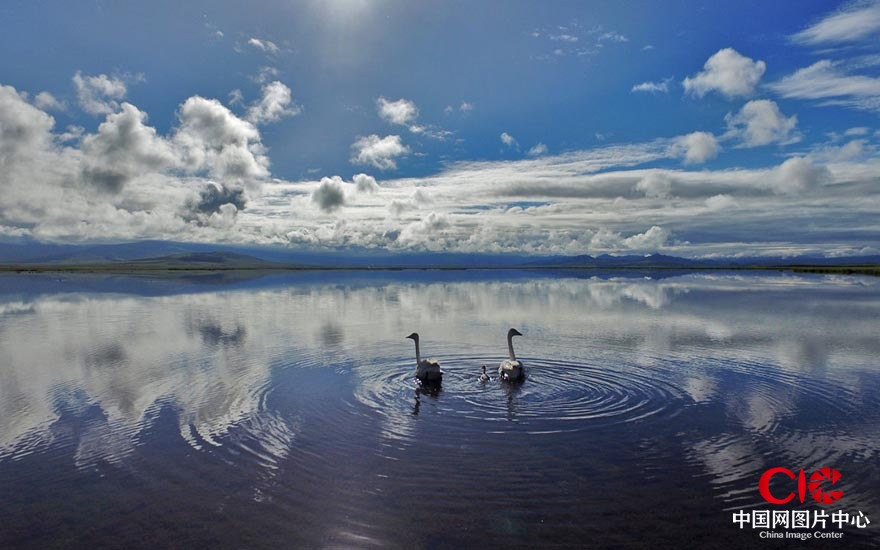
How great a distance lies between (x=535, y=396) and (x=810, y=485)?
807 centimetres

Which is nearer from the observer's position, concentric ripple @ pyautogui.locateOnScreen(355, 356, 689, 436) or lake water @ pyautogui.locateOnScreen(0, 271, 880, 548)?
lake water @ pyautogui.locateOnScreen(0, 271, 880, 548)

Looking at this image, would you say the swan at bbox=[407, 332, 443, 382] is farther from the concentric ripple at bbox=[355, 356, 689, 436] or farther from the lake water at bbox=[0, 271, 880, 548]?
the lake water at bbox=[0, 271, 880, 548]

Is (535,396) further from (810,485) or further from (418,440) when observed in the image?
(810,485)

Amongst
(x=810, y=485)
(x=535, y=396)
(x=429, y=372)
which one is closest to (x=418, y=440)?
(x=535, y=396)

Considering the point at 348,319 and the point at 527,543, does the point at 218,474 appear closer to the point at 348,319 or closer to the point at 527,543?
the point at 527,543

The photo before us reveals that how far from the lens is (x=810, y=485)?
1070 centimetres

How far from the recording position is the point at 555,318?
39750mm

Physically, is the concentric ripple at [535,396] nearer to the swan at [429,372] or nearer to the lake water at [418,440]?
the lake water at [418,440]

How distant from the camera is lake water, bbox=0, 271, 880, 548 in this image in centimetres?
932

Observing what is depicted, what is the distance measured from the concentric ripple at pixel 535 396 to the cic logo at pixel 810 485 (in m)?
4.04

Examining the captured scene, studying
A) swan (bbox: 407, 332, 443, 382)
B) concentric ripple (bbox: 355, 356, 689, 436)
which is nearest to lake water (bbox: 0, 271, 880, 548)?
concentric ripple (bbox: 355, 356, 689, 436)

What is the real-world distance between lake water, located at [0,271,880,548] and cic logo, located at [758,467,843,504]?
0.68 ft

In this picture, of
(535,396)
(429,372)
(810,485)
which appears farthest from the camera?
(429,372)

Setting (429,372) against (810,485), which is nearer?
(810,485)
